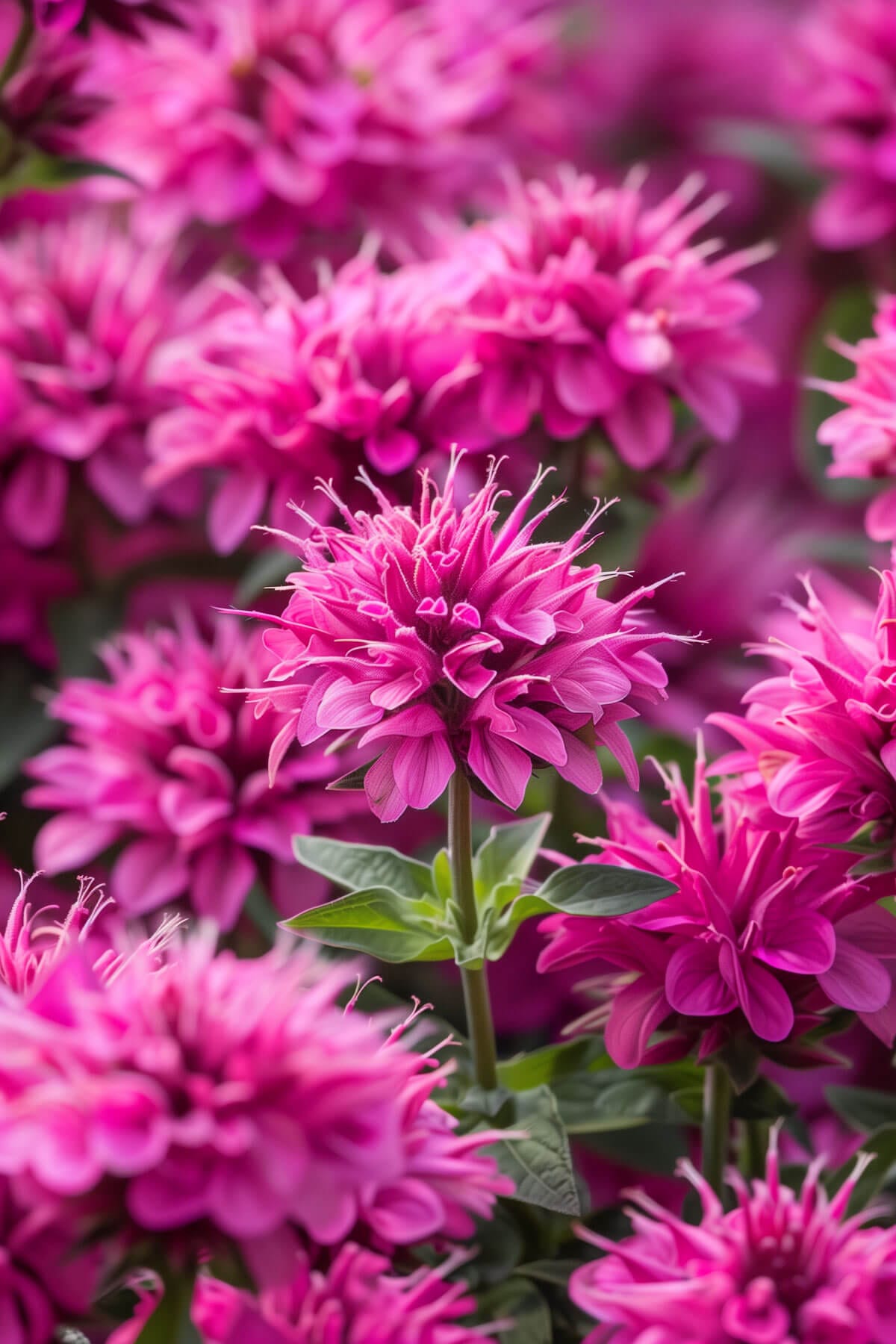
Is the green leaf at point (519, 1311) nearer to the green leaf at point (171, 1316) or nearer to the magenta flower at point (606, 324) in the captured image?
the green leaf at point (171, 1316)

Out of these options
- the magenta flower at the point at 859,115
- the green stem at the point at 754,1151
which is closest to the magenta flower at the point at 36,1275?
the green stem at the point at 754,1151

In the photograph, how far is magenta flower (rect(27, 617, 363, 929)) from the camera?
0.54 m

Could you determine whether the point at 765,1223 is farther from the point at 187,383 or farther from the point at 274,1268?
the point at 187,383

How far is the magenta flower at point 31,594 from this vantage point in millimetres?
683

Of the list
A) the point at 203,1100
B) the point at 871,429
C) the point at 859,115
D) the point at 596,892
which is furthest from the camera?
the point at 859,115

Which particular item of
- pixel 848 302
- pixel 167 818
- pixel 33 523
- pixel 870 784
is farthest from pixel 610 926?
pixel 848 302

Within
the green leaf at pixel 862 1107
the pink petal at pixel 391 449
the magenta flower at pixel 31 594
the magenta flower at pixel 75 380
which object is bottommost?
the magenta flower at pixel 31 594

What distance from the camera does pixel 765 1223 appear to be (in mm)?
348

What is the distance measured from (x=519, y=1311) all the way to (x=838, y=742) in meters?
0.18

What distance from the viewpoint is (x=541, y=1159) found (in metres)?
0.41

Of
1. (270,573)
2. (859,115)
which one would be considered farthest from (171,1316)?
(859,115)

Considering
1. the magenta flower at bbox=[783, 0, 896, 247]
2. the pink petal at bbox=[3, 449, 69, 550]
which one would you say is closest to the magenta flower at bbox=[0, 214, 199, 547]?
the pink petal at bbox=[3, 449, 69, 550]

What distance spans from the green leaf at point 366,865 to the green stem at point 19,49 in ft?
1.18

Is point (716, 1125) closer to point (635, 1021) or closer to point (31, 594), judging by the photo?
point (635, 1021)
